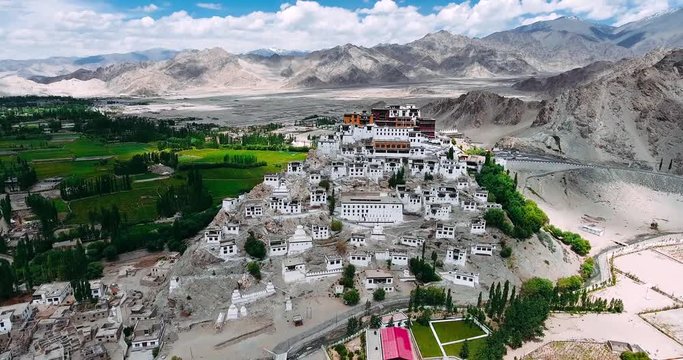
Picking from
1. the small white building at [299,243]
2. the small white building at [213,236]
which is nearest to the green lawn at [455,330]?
the small white building at [299,243]

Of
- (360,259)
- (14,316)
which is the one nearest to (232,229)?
(360,259)

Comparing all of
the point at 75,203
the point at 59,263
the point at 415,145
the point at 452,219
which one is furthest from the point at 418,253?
the point at 75,203

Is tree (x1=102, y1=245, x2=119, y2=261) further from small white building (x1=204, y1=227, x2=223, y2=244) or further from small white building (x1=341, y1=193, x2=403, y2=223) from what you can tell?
small white building (x1=341, y1=193, x2=403, y2=223)

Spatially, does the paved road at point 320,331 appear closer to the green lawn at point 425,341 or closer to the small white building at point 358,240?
the green lawn at point 425,341

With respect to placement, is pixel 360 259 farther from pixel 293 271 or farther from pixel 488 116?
pixel 488 116

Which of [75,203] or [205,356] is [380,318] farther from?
[75,203]

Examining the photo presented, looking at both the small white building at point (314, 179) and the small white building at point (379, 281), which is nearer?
the small white building at point (379, 281)
